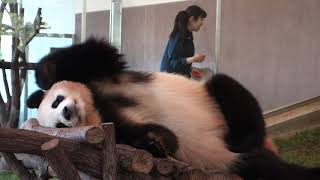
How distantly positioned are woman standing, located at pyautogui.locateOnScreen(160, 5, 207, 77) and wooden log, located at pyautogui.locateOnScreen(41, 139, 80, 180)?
2774 mm

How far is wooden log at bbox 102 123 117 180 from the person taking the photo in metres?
1.17

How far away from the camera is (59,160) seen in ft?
3.61

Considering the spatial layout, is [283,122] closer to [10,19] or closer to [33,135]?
[10,19]

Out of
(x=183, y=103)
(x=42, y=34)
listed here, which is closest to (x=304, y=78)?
(x=42, y=34)

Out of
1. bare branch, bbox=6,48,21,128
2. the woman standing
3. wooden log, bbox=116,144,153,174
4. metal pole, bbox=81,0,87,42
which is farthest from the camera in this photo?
metal pole, bbox=81,0,87,42

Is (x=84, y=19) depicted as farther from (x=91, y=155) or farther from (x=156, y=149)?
(x=91, y=155)

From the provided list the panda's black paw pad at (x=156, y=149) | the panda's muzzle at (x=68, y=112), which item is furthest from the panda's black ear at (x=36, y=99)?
the panda's black paw pad at (x=156, y=149)

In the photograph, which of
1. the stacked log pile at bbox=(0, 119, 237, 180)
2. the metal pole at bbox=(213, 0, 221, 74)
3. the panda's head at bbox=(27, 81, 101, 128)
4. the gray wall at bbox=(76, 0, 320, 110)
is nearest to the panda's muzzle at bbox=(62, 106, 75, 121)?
the panda's head at bbox=(27, 81, 101, 128)

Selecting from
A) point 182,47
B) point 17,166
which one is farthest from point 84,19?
point 17,166

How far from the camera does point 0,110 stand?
4.63 m

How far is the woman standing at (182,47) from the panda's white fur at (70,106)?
2.34 meters

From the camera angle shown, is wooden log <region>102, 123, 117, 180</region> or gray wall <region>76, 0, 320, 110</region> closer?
wooden log <region>102, 123, 117, 180</region>

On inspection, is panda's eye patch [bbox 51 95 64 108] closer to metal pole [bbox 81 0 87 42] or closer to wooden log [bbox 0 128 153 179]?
wooden log [bbox 0 128 153 179]

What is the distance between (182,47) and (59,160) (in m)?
3.24
